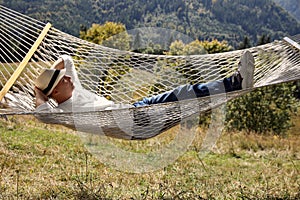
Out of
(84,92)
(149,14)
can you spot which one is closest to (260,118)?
(84,92)

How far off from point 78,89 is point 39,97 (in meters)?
0.27

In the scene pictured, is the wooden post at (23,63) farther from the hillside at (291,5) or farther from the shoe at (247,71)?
the hillside at (291,5)

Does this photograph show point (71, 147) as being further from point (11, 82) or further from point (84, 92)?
point (11, 82)

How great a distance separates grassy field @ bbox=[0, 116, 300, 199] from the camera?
1986 millimetres

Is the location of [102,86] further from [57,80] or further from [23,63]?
[23,63]

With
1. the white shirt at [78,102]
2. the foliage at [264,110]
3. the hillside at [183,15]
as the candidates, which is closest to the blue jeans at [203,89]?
the white shirt at [78,102]

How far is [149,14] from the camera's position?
242ft

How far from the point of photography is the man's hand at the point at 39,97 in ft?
6.81

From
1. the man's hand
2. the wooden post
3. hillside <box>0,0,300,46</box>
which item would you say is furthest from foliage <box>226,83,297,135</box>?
hillside <box>0,0,300,46</box>

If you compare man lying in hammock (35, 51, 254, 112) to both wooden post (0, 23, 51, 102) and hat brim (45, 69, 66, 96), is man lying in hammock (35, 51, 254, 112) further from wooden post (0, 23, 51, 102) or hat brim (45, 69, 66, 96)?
wooden post (0, 23, 51, 102)

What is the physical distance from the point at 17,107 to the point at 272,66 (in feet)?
4.83

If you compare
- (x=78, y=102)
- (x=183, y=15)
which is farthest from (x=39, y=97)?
(x=183, y=15)

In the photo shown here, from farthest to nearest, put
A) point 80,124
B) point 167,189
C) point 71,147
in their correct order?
point 71,147
point 167,189
point 80,124

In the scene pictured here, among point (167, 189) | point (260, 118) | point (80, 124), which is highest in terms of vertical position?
point (80, 124)
